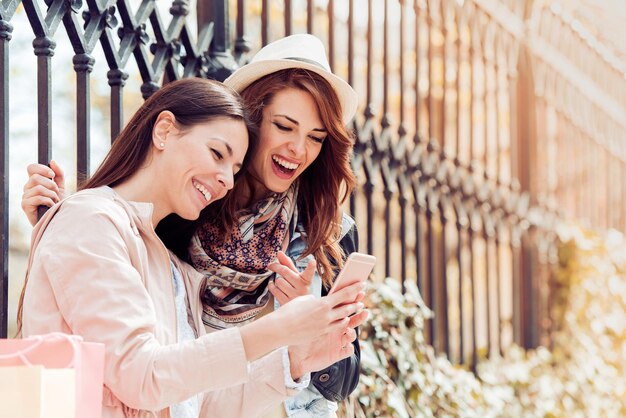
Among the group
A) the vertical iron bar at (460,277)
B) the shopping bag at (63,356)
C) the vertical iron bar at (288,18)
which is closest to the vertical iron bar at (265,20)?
the vertical iron bar at (288,18)

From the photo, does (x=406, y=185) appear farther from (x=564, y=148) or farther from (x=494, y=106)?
(x=564, y=148)

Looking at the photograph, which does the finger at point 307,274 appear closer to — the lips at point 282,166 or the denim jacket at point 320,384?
the denim jacket at point 320,384

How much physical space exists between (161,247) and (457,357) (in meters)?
3.78

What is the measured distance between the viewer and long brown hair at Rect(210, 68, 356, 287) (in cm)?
316

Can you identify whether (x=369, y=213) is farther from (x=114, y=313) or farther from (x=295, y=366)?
(x=114, y=313)

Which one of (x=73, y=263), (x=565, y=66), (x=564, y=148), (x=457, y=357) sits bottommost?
(x=457, y=357)

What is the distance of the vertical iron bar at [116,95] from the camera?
131 inches

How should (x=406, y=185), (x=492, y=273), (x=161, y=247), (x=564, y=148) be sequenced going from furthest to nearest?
(x=564, y=148)
(x=492, y=273)
(x=406, y=185)
(x=161, y=247)

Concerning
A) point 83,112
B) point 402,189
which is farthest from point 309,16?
point 83,112

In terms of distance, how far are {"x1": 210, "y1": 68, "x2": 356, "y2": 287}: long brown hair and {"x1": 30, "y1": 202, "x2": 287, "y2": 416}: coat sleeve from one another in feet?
2.82

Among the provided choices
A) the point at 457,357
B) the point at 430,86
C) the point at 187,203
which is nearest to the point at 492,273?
the point at 457,357

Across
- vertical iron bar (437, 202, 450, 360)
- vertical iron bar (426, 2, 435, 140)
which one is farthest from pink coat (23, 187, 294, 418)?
vertical iron bar (426, 2, 435, 140)

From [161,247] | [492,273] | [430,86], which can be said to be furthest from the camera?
[492,273]

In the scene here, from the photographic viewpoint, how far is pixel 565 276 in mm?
7527
